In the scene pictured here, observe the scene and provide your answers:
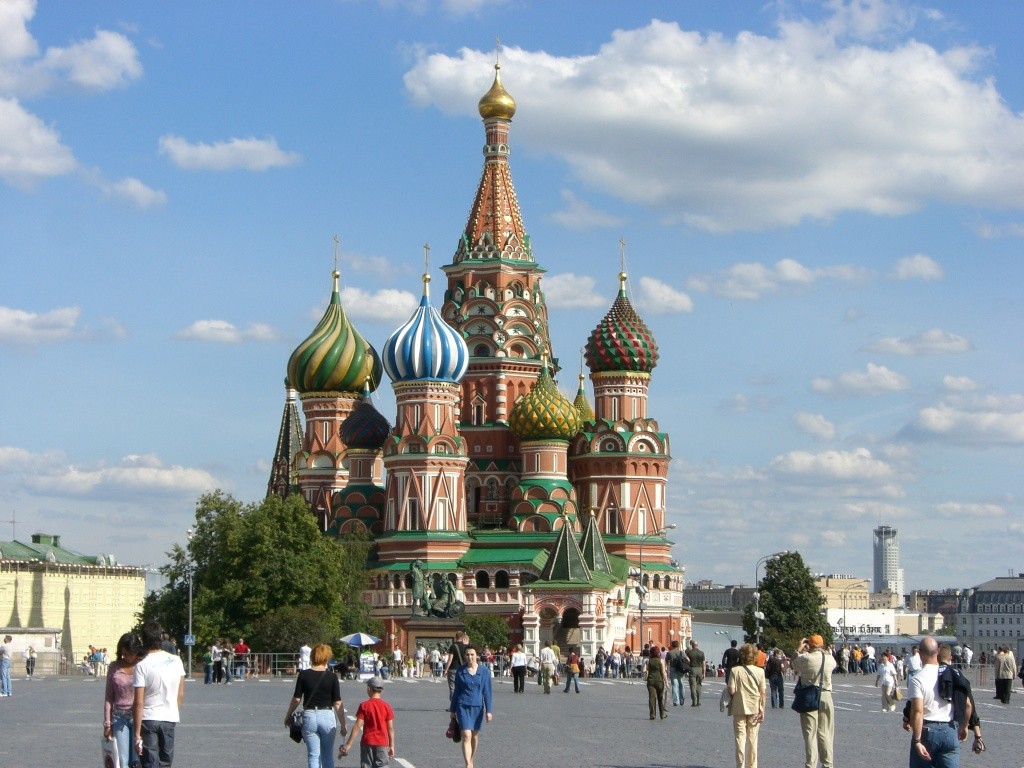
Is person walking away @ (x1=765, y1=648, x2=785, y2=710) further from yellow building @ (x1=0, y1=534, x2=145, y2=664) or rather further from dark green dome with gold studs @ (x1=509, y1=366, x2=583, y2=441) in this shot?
yellow building @ (x1=0, y1=534, x2=145, y2=664)

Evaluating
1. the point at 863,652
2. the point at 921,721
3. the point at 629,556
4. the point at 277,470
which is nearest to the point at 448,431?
the point at 629,556

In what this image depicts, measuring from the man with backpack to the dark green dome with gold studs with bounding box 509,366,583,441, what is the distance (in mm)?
44468

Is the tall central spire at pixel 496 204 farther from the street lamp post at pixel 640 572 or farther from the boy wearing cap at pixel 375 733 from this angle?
the boy wearing cap at pixel 375 733

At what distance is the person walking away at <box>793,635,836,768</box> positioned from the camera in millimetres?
19344

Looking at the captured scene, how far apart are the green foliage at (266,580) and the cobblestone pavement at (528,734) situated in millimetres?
28385

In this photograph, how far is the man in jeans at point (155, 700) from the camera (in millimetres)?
15406

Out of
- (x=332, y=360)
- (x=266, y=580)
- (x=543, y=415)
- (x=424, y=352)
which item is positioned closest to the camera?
(x=266, y=580)

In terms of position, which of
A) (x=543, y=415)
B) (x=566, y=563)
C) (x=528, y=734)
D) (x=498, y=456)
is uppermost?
(x=543, y=415)

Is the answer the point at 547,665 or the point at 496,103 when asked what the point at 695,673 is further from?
the point at 496,103

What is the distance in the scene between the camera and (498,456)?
3307 inches

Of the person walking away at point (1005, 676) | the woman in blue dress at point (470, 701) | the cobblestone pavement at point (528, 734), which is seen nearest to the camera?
the woman in blue dress at point (470, 701)

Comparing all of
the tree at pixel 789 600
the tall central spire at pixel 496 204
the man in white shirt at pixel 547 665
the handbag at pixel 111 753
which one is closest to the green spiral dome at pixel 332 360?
the tall central spire at pixel 496 204

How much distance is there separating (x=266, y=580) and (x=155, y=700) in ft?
180

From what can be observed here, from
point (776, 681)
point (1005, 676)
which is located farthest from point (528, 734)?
point (1005, 676)
